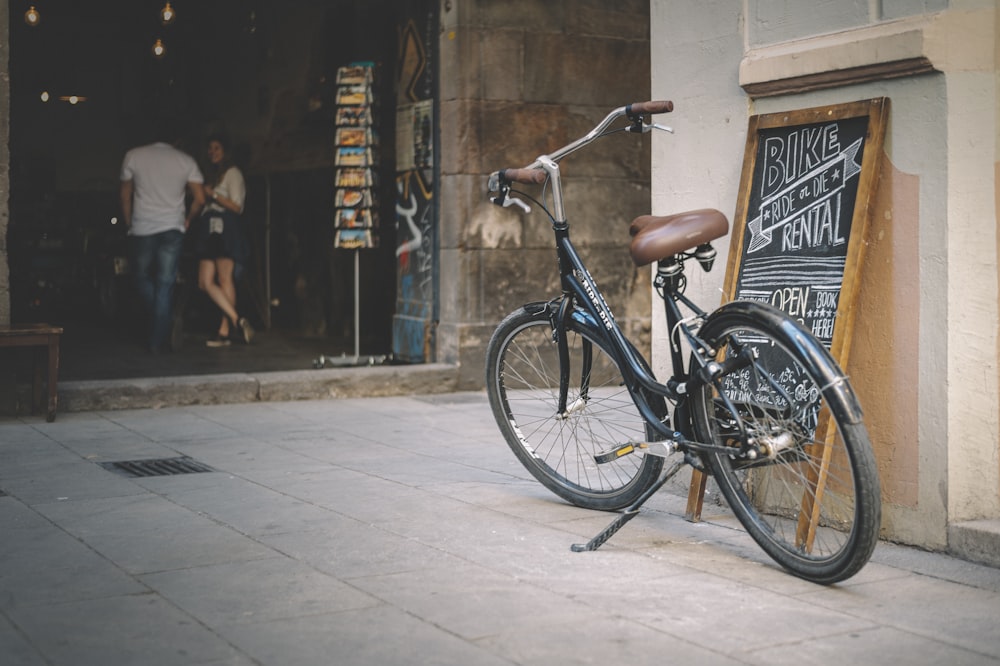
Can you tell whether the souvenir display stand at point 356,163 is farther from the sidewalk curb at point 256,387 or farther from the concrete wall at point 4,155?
the concrete wall at point 4,155

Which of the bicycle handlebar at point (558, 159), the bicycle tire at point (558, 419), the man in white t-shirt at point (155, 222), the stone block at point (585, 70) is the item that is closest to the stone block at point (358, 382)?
the man in white t-shirt at point (155, 222)

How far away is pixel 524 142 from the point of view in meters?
9.89

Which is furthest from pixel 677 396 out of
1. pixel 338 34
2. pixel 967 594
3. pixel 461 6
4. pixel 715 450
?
pixel 338 34

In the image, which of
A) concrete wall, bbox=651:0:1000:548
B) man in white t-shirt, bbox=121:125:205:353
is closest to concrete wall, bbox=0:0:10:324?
man in white t-shirt, bbox=121:125:205:353

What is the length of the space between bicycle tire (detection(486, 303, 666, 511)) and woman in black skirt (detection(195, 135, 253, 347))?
6.53m

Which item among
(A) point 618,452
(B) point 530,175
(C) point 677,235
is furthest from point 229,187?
(C) point 677,235

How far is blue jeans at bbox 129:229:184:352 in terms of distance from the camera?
10.8m

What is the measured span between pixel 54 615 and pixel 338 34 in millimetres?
9319

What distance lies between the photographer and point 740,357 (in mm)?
4520

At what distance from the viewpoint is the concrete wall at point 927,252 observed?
4656 mm

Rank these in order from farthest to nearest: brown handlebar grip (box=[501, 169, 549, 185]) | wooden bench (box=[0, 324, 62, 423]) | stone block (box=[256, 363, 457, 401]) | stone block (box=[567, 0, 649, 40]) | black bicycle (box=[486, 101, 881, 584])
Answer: stone block (box=[567, 0, 649, 40]) < stone block (box=[256, 363, 457, 401]) < wooden bench (box=[0, 324, 62, 423]) < brown handlebar grip (box=[501, 169, 549, 185]) < black bicycle (box=[486, 101, 881, 584])

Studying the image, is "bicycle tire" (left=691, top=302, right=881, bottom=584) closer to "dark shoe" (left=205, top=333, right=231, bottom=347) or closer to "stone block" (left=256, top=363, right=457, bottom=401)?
"stone block" (left=256, top=363, right=457, bottom=401)

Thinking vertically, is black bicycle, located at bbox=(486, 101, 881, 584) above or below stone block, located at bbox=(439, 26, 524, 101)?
below

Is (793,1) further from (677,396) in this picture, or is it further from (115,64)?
(115,64)
